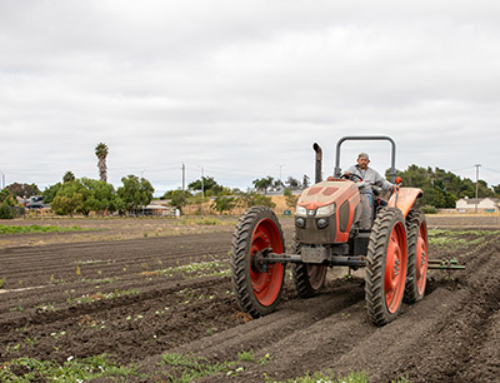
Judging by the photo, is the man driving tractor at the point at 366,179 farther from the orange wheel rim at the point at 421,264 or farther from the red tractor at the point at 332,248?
the orange wheel rim at the point at 421,264

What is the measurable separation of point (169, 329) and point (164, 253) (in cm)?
1046

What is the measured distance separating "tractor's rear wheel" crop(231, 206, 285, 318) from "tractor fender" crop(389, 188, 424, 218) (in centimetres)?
187

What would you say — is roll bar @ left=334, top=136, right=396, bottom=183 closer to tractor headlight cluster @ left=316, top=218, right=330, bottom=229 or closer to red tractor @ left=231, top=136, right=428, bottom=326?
red tractor @ left=231, top=136, right=428, bottom=326

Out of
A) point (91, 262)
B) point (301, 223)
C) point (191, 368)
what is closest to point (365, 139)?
point (301, 223)

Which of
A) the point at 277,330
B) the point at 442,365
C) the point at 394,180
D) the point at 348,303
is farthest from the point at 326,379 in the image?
the point at 394,180

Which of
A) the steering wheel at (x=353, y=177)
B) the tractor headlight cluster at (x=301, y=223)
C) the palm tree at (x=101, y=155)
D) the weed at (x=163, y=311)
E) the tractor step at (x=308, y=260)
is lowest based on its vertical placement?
the weed at (x=163, y=311)

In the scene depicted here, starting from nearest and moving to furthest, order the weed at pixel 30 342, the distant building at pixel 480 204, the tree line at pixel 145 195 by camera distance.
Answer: the weed at pixel 30 342 < the tree line at pixel 145 195 < the distant building at pixel 480 204

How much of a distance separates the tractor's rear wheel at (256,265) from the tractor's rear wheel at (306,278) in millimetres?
348

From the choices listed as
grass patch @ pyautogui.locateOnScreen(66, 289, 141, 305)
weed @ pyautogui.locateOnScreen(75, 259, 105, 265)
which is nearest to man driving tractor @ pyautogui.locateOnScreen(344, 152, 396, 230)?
grass patch @ pyautogui.locateOnScreen(66, 289, 141, 305)

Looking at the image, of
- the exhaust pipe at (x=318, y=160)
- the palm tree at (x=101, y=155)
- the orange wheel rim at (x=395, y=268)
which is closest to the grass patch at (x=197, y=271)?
the exhaust pipe at (x=318, y=160)

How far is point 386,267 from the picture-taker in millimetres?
6234

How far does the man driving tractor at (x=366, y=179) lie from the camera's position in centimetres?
723

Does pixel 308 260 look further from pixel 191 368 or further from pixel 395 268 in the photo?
pixel 191 368

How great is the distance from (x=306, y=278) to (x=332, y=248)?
3.90 feet
